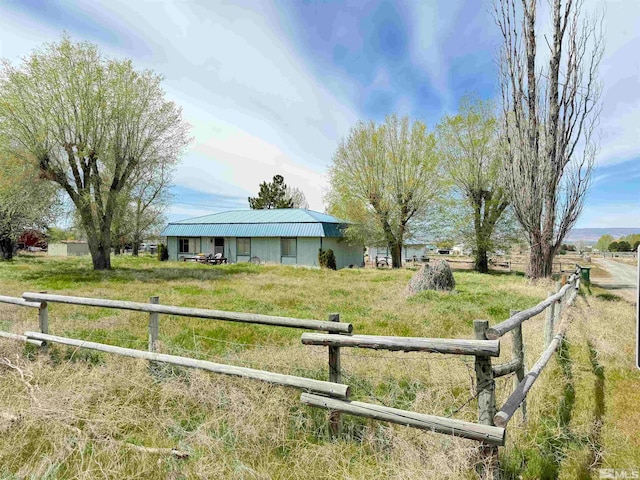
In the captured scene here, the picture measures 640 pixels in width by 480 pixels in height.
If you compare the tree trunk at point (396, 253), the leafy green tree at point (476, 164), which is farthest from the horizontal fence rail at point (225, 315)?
the tree trunk at point (396, 253)

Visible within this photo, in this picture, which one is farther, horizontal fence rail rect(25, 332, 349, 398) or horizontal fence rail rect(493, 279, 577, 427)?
horizontal fence rail rect(25, 332, 349, 398)

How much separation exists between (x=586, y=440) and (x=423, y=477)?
2062mm

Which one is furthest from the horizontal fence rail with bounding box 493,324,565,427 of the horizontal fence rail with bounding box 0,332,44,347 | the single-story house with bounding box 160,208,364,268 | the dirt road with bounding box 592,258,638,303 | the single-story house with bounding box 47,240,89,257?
the single-story house with bounding box 47,240,89,257

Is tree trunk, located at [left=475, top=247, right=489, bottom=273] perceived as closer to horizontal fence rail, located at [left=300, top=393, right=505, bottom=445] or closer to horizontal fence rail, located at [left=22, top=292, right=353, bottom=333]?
horizontal fence rail, located at [left=22, top=292, right=353, bottom=333]

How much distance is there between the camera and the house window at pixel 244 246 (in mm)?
31139

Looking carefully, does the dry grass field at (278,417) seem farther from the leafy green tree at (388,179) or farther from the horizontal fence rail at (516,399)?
the leafy green tree at (388,179)

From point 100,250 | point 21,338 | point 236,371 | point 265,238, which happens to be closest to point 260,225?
point 265,238

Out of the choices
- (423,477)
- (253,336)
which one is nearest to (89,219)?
(253,336)

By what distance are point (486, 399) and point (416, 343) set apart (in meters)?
0.68

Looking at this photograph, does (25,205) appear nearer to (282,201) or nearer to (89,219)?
(89,219)

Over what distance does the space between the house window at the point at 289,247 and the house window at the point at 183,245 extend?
997cm

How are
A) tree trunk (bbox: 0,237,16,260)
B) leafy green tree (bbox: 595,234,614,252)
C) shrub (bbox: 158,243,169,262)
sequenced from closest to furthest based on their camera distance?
tree trunk (bbox: 0,237,16,260), shrub (bbox: 158,243,169,262), leafy green tree (bbox: 595,234,614,252)

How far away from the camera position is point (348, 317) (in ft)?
30.9

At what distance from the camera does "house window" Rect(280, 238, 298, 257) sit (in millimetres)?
29469
